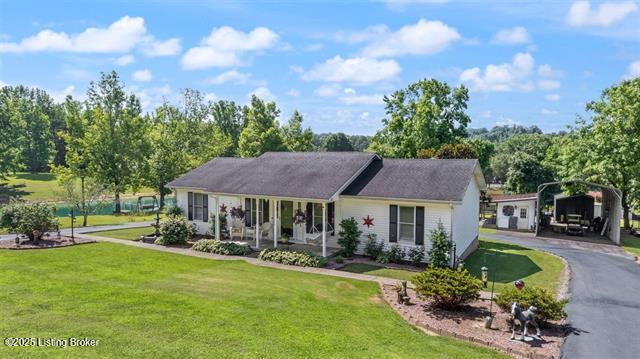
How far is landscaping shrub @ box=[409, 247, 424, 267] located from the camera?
19.0 meters

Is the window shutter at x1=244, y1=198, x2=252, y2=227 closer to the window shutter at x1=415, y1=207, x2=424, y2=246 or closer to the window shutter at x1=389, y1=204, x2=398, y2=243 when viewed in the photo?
the window shutter at x1=389, y1=204, x2=398, y2=243

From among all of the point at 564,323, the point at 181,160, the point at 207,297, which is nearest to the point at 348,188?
the point at 207,297

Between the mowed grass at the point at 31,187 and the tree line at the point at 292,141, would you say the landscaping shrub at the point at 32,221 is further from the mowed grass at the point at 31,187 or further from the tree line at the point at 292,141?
the mowed grass at the point at 31,187

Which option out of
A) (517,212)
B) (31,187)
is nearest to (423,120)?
(517,212)

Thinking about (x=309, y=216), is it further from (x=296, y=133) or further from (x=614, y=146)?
(x=296, y=133)

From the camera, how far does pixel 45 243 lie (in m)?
22.8

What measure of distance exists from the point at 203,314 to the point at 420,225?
1051 centimetres

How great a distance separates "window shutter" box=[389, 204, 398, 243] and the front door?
5802 millimetres

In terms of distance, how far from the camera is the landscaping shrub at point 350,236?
2052 cm

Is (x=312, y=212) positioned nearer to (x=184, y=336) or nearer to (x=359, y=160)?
(x=359, y=160)

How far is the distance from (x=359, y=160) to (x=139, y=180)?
3227cm

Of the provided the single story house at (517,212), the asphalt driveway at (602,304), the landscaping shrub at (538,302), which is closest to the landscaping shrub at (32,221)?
the landscaping shrub at (538,302)

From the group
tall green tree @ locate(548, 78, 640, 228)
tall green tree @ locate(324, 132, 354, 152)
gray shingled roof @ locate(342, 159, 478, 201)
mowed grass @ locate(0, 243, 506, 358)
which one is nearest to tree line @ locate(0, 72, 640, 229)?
tall green tree @ locate(548, 78, 640, 228)

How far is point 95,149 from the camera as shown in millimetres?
45719
